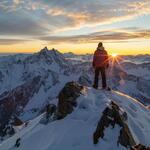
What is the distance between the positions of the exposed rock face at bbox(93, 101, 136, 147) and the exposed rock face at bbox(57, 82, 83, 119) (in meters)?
3.51

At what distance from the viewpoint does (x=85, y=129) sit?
27688 mm

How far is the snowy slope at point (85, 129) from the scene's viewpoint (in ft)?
86.6

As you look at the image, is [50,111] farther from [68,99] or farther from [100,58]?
[100,58]

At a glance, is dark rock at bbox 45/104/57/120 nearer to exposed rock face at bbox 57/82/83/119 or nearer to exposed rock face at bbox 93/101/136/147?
exposed rock face at bbox 57/82/83/119

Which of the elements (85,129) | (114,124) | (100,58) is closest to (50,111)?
(100,58)

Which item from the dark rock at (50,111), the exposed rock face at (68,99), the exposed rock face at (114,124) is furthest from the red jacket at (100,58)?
the exposed rock face at (114,124)

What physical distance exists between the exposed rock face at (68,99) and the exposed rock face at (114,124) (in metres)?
3.51

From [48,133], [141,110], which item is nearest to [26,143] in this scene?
[48,133]

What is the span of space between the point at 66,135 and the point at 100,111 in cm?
354

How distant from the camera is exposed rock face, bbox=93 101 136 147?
26.5 m

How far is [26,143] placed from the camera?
3045 centimetres

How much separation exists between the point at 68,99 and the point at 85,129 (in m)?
4.57

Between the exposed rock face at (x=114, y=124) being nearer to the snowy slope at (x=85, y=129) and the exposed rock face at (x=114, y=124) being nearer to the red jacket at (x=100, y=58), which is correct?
the snowy slope at (x=85, y=129)

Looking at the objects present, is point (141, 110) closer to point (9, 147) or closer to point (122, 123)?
point (122, 123)
